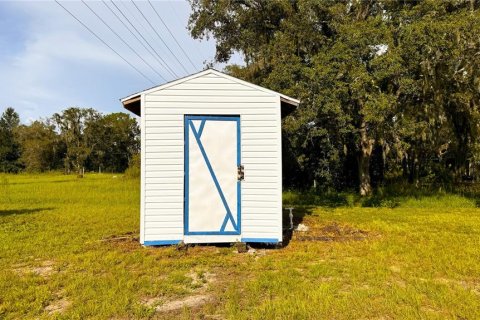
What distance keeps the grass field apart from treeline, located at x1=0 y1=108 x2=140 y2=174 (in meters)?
52.9

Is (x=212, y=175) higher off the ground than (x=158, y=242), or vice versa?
(x=212, y=175)

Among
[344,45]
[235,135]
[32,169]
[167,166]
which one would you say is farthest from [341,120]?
[32,169]

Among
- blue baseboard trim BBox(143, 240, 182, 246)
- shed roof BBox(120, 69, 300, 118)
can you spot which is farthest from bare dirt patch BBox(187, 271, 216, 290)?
shed roof BBox(120, 69, 300, 118)

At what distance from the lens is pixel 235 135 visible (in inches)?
274

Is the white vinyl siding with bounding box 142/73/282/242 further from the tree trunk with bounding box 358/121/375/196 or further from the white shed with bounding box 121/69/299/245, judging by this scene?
the tree trunk with bounding box 358/121/375/196

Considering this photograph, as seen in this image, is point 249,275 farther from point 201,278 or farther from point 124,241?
point 124,241

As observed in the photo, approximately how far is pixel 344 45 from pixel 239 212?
27.2ft

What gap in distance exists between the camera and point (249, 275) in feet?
17.3

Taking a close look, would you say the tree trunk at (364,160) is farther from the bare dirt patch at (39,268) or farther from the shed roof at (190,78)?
the bare dirt patch at (39,268)

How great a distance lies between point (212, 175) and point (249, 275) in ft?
7.46

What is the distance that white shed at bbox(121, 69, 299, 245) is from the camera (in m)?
6.89

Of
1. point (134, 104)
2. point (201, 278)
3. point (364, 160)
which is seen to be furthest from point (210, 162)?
point (364, 160)

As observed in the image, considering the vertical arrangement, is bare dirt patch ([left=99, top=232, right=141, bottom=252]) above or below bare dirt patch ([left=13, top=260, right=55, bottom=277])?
above

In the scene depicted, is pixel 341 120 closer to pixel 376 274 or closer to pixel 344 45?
pixel 344 45
